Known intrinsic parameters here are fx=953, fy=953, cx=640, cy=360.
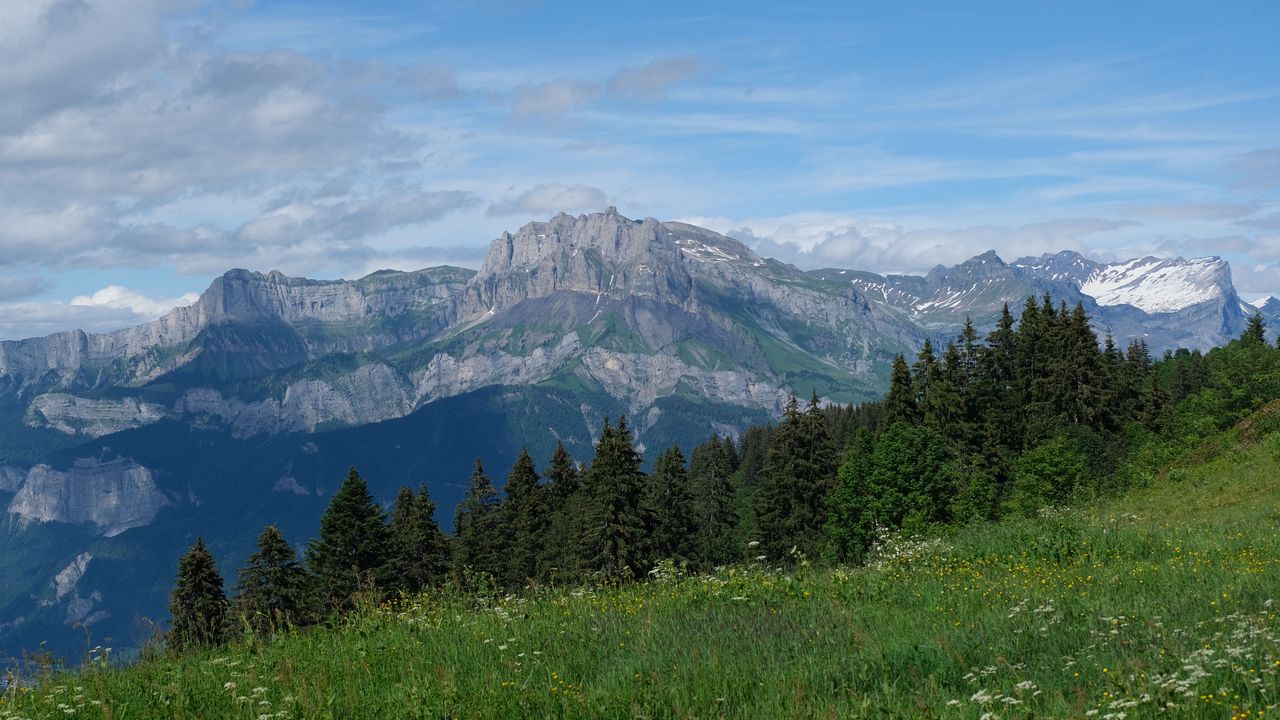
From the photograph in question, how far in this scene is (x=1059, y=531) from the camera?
1748 cm

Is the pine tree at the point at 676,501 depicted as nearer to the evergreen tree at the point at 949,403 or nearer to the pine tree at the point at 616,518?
the pine tree at the point at 616,518

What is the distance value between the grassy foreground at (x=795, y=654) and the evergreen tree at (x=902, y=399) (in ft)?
176

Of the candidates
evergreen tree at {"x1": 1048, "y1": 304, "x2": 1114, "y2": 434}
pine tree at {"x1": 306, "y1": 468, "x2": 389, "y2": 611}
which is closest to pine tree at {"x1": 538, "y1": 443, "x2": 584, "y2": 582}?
pine tree at {"x1": 306, "y1": 468, "x2": 389, "y2": 611}

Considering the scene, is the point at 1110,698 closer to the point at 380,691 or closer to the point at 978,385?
the point at 380,691

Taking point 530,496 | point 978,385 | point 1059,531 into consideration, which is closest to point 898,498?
point 978,385

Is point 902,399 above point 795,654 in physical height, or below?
below

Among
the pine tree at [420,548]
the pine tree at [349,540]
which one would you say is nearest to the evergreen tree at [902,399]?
the pine tree at [420,548]

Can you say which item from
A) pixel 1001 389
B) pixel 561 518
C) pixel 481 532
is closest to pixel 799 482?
pixel 1001 389

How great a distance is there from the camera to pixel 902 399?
2729 inches

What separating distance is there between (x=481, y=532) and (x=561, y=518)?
790cm

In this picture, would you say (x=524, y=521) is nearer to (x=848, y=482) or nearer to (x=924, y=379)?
(x=848, y=482)

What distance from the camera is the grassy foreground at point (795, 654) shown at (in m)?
8.50

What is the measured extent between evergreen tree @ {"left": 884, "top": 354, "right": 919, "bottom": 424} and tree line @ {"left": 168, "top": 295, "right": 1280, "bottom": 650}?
146 mm

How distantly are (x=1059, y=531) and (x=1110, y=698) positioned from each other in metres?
10.1
